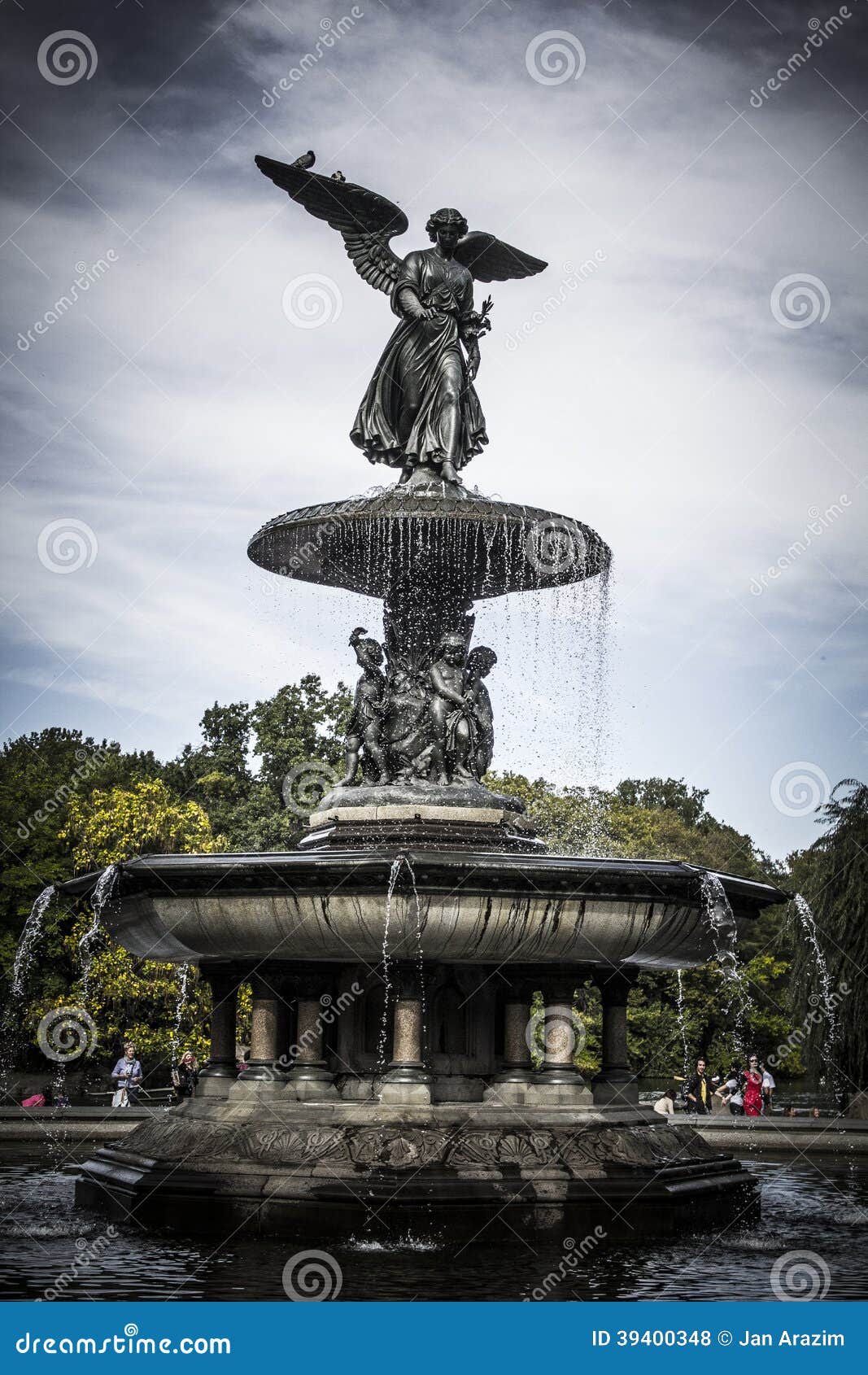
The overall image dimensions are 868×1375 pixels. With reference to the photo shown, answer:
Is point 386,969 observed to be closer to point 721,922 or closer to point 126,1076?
point 721,922

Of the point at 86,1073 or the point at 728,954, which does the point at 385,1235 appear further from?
the point at 86,1073

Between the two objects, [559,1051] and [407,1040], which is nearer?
[407,1040]

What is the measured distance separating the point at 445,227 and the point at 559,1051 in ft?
22.5

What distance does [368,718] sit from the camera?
12812mm

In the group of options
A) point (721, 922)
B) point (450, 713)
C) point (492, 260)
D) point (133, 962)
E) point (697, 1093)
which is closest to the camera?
point (721, 922)

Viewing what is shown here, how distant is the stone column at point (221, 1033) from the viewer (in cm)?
1193

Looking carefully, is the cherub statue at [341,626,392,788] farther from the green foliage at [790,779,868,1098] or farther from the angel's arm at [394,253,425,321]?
the green foliage at [790,779,868,1098]

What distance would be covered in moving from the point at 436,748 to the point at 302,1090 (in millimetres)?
2864

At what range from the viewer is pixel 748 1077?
19781mm

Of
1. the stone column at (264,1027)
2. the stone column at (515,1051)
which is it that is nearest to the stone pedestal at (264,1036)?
the stone column at (264,1027)

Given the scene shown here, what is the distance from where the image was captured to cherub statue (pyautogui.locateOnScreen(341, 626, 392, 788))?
1269 centimetres

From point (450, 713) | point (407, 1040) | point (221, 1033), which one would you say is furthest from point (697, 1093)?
point (407, 1040)

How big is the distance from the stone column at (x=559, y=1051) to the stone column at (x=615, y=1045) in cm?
46
